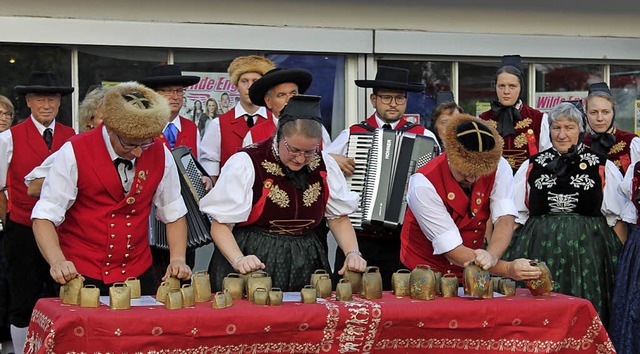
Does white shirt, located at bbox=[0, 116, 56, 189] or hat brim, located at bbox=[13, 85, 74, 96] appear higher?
hat brim, located at bbox=[13, 85, 74, 96]

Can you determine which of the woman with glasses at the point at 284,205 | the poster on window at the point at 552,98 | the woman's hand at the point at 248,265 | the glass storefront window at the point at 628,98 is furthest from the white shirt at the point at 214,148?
the glass storefront window at the point at 628,98

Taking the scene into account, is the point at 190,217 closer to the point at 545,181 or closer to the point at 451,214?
the point at 451,214

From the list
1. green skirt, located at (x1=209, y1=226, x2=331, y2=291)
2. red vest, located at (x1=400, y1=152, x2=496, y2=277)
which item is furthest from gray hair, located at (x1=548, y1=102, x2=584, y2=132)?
green skirt, located at (x1=209, y1=226, x2=331, y2=291)

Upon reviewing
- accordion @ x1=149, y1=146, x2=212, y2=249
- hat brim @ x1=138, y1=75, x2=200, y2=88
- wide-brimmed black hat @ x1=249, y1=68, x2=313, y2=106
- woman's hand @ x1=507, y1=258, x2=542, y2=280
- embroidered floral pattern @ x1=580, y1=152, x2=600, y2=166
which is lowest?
woman's hand @ x1=507, y1=258, x2=542, y2=280

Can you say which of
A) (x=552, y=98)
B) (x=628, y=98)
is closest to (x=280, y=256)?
(x=552, y=98)

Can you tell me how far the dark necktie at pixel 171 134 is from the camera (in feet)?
23.5

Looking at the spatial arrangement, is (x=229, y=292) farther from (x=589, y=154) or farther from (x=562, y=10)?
(x=562, y=10)

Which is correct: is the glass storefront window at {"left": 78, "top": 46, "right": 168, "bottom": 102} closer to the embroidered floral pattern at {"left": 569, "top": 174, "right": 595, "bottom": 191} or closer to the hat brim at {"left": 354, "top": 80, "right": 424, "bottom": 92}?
the hat brim at {"left": 354, "top": 80, "right": 424, "bottom": 92}

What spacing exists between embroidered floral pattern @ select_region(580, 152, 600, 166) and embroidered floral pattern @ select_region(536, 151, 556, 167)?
0.59 ft

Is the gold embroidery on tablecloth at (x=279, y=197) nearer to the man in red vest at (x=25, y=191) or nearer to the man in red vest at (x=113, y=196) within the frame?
the man in red vest at (x=113, y=196)

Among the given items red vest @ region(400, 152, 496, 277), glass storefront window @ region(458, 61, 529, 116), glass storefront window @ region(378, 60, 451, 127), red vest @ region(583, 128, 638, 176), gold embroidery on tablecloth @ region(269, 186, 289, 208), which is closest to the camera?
gold embroidery on tablecloth @ region(269, 186, 289, 208)

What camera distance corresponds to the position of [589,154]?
702cm

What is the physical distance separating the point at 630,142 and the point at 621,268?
1061mm

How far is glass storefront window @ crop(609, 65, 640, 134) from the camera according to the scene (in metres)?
10.1
